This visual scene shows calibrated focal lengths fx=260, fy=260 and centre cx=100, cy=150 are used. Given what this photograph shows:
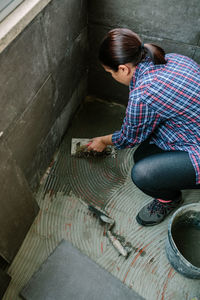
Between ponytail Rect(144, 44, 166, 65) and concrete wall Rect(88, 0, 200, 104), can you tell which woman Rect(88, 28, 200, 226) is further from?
concrete wall Rect(88, 0, 200, 104)

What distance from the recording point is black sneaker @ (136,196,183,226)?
74.3 inches

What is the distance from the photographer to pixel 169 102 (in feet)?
4.36

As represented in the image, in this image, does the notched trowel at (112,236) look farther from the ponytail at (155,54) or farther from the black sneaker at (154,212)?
the ponytail at (155,54)

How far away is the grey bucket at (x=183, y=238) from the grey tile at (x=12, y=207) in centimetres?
94

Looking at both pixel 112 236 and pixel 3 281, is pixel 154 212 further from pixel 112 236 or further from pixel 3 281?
pixel 3 281

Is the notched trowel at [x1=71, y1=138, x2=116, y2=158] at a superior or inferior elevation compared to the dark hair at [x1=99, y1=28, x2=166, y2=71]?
inferior

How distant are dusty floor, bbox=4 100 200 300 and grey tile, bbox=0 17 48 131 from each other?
79cm

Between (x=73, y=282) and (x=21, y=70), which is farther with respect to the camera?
(x=73, y=282)

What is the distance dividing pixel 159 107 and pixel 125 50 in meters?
0.34

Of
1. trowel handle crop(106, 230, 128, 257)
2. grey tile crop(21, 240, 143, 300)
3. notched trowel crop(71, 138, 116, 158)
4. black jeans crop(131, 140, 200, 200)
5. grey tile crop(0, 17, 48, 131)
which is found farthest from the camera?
notched trowel crop(71, 138, 116, 158)

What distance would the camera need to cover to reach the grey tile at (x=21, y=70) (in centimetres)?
130

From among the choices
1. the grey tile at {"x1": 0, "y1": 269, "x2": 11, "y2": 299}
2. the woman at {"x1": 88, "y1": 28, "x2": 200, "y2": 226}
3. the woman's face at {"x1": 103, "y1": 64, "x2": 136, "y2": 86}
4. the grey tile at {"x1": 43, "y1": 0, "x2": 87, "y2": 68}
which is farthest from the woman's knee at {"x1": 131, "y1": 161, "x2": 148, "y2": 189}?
the grey tile at {"x1": 0, "y1": 269, "x2": 11, "y2": 299}

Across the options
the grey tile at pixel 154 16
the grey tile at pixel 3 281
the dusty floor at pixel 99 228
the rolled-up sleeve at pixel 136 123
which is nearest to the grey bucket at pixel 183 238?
the dusty floor at pixel 99 228

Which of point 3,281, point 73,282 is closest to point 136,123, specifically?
point 73,282
